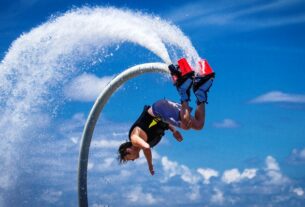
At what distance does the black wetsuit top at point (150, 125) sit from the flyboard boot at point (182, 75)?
2961 mm

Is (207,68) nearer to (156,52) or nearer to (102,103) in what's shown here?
(156,52)

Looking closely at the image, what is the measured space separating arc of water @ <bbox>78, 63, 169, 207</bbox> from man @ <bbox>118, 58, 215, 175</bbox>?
38.7 inches

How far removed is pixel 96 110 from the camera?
23.6m

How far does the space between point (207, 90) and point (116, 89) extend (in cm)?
513

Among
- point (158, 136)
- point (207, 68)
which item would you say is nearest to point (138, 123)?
point (158, 136)

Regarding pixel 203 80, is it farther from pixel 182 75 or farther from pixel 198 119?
pixel 198 119

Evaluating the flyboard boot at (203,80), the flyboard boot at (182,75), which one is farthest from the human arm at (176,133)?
the flyboard boot at (182,75)

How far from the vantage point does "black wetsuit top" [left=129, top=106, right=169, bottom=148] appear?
836 inches

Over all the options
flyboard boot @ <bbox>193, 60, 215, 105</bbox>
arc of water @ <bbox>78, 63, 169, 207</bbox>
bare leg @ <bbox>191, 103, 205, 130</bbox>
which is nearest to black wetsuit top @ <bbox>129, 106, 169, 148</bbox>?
arc of water @ <bbox>78, 63, 169, 207</bbox>

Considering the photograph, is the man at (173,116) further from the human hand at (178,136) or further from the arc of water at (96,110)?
the arc of water at (96,110)

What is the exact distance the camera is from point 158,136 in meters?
21.9

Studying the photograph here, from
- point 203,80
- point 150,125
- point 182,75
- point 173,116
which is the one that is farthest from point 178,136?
point 182,75

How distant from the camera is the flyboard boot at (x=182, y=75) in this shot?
18.4m

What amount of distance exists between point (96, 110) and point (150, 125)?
3399 mm
